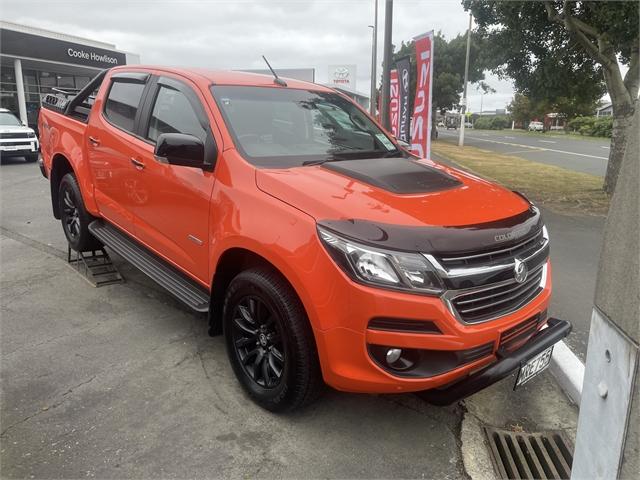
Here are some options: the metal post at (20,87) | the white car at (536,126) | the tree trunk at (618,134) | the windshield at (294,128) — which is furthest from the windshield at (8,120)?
the white car at (536,126)

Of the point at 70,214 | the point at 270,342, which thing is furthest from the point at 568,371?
the point at 70,214

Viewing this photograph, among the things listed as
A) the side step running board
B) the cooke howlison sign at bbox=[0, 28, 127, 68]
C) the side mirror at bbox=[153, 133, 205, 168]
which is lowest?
the side step running board

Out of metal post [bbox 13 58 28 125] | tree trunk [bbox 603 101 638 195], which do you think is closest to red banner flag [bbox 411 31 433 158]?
tree trunk [bbox 603 101 638 195]

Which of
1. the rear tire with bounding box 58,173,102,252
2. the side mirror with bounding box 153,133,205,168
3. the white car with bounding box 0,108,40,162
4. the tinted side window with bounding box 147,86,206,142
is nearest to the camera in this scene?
the side mirror with bounding box 153,133,205,168

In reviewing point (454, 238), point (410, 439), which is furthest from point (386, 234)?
point (410, 439)

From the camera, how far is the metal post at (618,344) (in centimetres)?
146

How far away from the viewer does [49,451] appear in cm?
263

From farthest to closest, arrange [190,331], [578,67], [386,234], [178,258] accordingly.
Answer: [578,67], [190,331], [178,258], [386,234]

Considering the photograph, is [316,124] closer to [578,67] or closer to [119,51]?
[578,67]

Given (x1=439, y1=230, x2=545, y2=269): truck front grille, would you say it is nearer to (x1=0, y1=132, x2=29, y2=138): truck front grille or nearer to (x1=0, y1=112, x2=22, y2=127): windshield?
(x1=0, y1=132, x2=29, y2=138): truck front grille

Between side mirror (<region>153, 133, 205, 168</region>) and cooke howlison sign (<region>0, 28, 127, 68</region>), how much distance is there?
24051mm

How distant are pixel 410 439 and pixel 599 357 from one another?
1.42 m

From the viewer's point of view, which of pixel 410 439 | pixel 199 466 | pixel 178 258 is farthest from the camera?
pixel 178 258

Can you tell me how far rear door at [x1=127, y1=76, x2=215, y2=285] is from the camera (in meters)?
3.26
